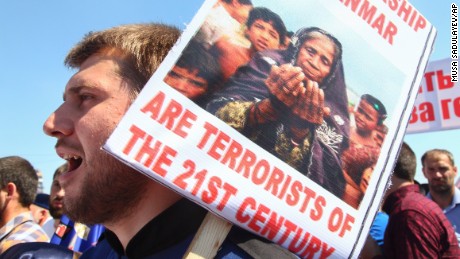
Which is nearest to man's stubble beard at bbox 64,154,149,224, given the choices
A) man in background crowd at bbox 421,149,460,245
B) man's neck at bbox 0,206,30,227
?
man's neck at bbox 0,206,30,227

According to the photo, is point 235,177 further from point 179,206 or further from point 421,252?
point 421,252

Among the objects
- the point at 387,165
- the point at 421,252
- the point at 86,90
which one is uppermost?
the point at 421,252

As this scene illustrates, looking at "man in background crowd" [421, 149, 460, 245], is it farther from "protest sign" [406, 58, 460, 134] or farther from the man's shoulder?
the man's shoulder

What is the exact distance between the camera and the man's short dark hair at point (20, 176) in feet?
12.4

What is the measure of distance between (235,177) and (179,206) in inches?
11.2

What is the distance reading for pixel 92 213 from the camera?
1267 mm

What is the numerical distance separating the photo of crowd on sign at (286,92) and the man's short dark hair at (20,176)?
10.7 feet

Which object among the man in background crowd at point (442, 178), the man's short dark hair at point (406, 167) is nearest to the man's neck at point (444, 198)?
the man in background crowd at point (442, 178)

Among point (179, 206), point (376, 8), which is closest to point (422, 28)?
point (376, 8)

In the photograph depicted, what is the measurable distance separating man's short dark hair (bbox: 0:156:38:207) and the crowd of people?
2533mm

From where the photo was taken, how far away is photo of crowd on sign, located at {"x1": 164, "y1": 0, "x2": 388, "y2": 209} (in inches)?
40.2

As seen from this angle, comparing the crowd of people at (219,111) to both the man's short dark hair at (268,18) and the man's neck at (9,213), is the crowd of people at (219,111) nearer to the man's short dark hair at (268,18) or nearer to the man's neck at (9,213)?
the man's short dark hair at (268,18)

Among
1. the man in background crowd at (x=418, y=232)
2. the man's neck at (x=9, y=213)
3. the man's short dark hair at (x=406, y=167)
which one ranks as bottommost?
the man's neck at (x=9, y=213)

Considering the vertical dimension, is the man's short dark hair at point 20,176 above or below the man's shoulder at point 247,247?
below
